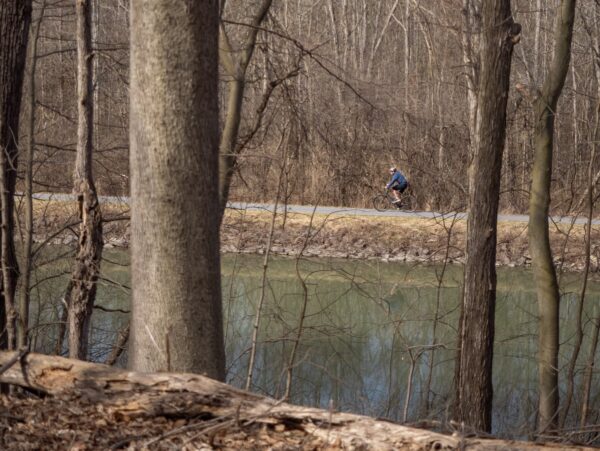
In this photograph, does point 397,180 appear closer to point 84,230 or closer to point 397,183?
point 397,183

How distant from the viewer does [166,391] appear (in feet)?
13.6

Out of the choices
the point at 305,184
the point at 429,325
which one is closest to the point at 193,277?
the point at 429,325

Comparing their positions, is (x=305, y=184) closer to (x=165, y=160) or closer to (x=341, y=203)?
(x=341, y=203)

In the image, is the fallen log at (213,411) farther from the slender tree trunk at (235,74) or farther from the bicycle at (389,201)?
the bicycle at (389,201)

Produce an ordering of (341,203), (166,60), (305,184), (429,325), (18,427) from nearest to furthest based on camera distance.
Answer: (18,427) < (166,60) < (429,325) < (305,184) < (341,203)

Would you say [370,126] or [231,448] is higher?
[370,126]

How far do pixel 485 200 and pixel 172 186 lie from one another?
518cm

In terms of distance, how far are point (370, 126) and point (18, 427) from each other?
27.5 metres

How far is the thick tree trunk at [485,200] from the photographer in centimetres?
916

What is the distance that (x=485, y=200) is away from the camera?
364 inches

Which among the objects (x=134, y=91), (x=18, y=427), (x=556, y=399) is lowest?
(x=556, y=399)

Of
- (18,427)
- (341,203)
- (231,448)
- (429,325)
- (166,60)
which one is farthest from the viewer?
(341,203)

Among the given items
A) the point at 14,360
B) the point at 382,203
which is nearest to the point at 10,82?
the point at 14,360

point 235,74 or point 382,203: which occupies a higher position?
point 235,74
